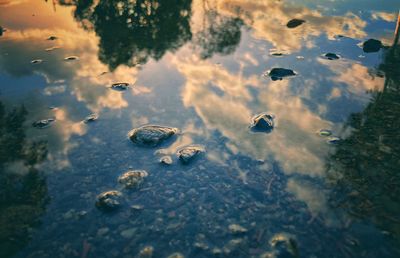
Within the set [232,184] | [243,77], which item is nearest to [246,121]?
[232,184]

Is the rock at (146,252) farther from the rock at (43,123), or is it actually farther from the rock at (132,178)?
the rock at (43,123)

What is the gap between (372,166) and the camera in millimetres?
6582

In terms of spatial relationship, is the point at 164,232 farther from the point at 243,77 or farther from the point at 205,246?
the point at 243,77

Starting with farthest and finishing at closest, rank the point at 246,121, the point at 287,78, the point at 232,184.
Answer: the point at 287,78
the point at 246,121
the point at 232,184

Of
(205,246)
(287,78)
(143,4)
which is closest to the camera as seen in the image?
(205,246)

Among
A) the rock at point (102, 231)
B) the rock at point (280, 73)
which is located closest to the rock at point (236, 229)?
the rock at point (102, 231)

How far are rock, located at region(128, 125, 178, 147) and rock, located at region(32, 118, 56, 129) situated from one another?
2.44 m

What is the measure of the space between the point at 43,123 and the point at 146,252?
5429mm

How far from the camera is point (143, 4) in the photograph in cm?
2500

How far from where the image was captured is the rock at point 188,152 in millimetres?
6848

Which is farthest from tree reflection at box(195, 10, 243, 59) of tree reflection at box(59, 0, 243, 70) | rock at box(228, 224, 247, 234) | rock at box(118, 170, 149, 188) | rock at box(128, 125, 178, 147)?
rock at box(228, 224, 247, 234)

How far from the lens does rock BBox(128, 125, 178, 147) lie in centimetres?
748

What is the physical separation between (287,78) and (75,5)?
73.1 feet

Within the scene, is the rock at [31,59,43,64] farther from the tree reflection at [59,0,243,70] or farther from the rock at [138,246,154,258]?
the rock at [138,246,154,258]
